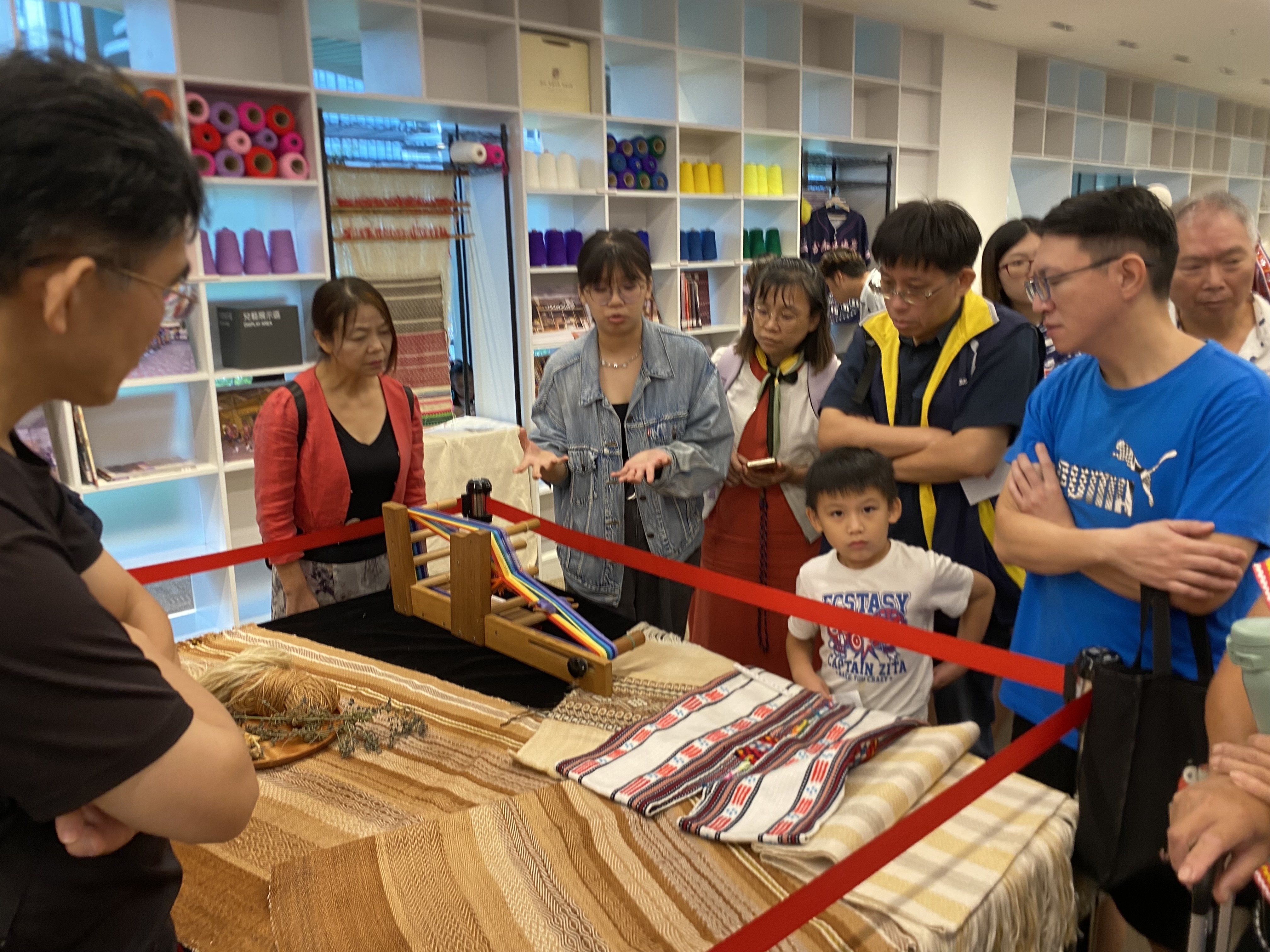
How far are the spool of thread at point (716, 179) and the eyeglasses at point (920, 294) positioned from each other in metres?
3.87

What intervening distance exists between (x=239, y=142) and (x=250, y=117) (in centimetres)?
14

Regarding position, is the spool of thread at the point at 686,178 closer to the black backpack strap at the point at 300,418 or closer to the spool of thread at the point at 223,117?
the spool of thread at the point at 223,117

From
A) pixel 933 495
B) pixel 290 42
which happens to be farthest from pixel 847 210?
pixel 933 495

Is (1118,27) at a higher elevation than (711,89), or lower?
higher

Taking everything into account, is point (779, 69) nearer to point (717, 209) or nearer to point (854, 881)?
point (717, 209)

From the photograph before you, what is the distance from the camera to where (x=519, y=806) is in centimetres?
138

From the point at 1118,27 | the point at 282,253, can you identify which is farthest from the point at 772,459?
the point at 1118,27

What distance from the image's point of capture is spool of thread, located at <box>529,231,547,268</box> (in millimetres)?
4980

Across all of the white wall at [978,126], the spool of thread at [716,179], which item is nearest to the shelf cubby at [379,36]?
the spool of thread at [716,179]

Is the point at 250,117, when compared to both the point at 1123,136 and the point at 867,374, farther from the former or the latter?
the point at 1123,136

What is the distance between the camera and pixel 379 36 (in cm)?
455

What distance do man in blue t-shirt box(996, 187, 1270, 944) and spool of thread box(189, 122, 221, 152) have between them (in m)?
3.45

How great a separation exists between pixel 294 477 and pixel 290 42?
8.83 ft

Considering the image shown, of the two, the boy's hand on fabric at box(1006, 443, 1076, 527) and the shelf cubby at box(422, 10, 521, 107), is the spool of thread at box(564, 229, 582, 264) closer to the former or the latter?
the shelf cubby at box(422, 10, 521, 107)
